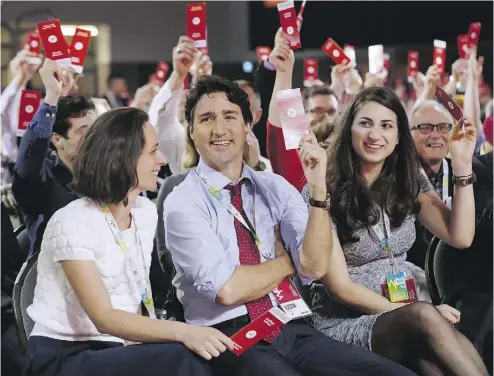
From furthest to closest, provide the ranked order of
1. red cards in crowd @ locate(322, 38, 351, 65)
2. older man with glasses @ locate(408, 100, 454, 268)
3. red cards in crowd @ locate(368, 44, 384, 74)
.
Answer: red cards in crowd @ locate(368, 44, 384, 74) → red cards in crowd @ locate(322, 38, 351, 65) → older man with glasses @ locate(408, 100, 454, 268)

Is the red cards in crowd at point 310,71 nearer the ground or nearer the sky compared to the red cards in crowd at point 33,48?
nearer the ground

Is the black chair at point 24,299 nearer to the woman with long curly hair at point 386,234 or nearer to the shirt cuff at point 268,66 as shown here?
the woman with long curly hair at point 386,234

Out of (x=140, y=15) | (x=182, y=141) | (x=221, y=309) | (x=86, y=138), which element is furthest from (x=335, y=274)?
(x=140, y=15)

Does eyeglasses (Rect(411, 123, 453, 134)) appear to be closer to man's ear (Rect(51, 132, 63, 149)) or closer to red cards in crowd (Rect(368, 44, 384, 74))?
red cards in crowd (Rect(368, 44, 384, 74))

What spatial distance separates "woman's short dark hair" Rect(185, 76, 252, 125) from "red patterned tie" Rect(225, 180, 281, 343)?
366 mm

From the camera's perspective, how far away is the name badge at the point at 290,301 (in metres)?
2.55

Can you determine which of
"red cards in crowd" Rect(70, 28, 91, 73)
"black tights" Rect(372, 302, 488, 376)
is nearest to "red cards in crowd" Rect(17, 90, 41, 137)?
"red cards in crowd" Rect(70, 28, 91, 73)

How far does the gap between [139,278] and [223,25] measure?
12.3 meters

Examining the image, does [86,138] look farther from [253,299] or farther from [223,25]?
[223,25]

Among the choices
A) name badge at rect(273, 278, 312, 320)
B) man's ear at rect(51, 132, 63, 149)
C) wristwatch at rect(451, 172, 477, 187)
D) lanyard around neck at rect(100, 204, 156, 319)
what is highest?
man's ear at rect(51, 132, 63, 149)

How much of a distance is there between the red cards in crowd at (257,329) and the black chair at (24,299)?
27.2 inches

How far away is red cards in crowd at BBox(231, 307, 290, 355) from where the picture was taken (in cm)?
224

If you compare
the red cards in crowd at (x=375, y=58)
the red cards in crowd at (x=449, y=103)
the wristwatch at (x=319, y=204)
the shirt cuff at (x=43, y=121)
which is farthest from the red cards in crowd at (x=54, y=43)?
the red cards in crowd at (x=375, y=58)

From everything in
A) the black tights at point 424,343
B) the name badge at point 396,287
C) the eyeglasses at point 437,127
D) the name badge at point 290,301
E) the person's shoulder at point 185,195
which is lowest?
the black tights at point 424,343
